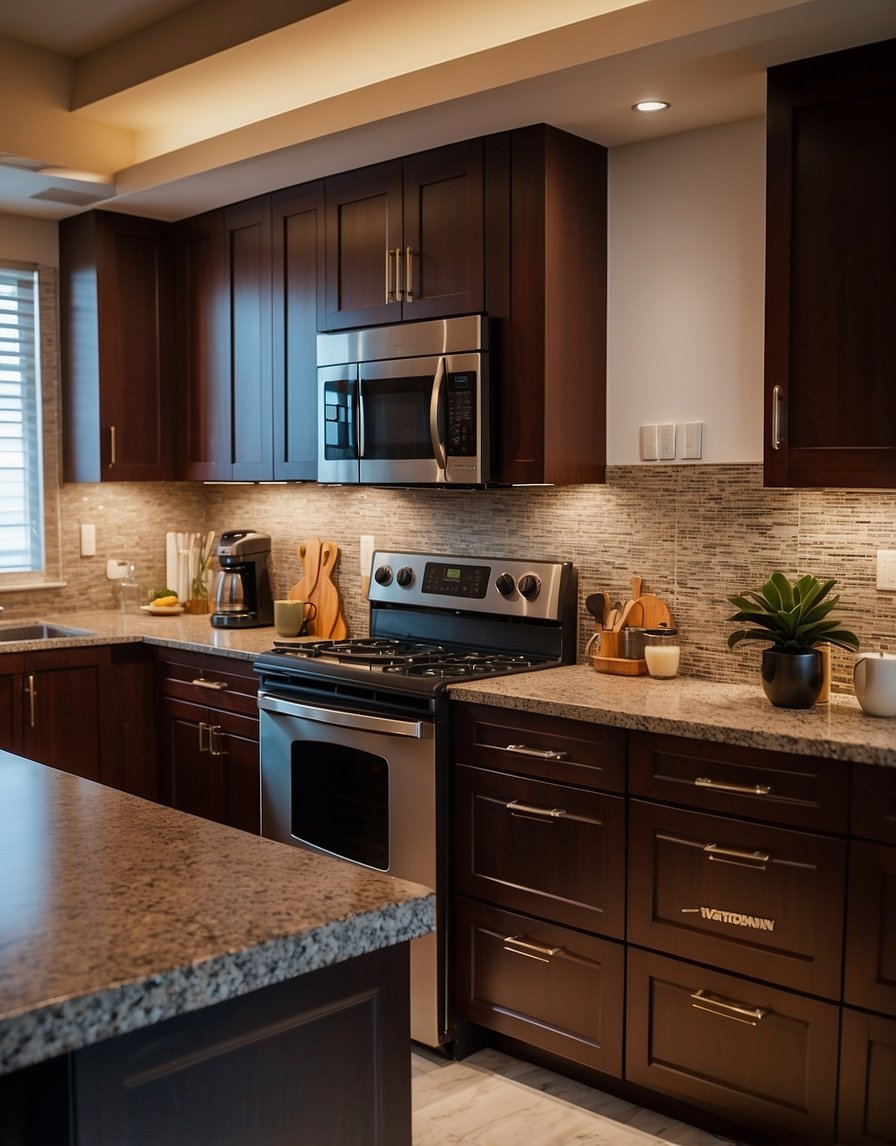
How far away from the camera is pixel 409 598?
3805 millimetres

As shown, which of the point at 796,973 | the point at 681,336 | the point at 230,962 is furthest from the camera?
the point at 681,336

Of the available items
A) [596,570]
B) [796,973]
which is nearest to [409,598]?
[596,570]

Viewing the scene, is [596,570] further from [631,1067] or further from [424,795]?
[631,1067]

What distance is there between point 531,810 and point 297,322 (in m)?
1.91

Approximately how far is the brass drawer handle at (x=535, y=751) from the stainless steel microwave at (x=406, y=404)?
773 millimetres

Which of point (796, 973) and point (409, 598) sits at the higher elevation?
point (409, 598)

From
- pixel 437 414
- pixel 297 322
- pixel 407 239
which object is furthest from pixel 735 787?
pixel 297 322

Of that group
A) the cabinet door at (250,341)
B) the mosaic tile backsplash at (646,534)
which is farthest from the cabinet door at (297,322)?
the mosaic tile backsplash at (646,534)

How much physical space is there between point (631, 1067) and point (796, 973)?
0.52 m

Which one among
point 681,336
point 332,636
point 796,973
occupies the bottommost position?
point 796,973

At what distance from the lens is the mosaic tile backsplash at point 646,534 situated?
2.86m

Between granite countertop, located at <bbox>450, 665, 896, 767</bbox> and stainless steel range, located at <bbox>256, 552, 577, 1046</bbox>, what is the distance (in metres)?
0.18

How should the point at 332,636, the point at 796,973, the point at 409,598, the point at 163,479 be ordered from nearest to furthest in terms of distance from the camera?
the point at 796,973 → the point at 409,598 → the point at 332,636 → the point at 163,479

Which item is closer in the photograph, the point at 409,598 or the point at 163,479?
the point at 409,598
